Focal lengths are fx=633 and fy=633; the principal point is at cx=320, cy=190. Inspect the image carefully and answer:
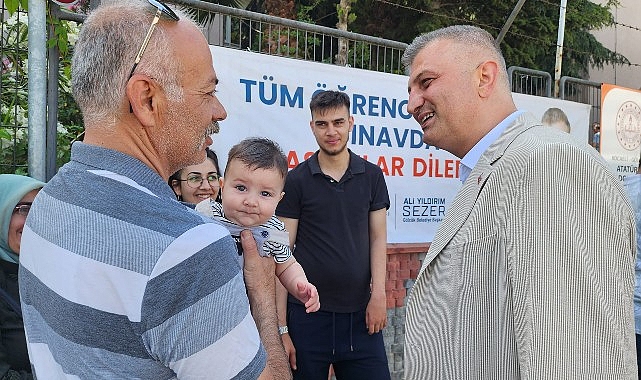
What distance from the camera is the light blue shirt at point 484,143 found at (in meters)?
1.92

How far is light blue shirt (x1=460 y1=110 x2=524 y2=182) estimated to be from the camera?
1.92 meters

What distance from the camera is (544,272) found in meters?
1.52

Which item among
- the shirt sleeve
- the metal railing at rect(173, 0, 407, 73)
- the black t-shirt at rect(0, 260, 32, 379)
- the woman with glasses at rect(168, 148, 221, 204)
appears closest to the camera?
the shirt sleeve

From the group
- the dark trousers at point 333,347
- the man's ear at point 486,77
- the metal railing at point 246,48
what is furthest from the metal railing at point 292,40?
the man's ear at point 486,77

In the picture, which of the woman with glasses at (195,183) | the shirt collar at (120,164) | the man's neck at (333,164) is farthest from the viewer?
the man's neck at (333,164)

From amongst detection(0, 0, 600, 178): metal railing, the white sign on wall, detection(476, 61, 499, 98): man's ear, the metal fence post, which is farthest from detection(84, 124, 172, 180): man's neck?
the white sign on wall

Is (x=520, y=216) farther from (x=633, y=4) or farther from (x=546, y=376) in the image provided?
(x=633, y=4)

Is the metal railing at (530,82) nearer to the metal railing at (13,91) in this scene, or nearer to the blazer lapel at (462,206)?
the metal railing at (13,91)

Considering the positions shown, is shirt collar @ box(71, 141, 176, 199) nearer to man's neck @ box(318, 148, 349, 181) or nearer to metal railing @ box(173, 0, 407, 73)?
man's neck @ box(318, 148, 349, 181)

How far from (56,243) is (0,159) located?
2.36 meters

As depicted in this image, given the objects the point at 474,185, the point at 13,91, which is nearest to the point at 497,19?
the point at 13,91

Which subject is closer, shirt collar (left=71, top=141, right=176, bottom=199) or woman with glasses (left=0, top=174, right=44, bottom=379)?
shirt collar (left=71, top=141, right=176, bottom=199)

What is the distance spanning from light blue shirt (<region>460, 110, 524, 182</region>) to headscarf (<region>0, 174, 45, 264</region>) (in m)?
1.87

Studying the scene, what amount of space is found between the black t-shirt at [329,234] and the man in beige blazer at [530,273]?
1.79 meters
